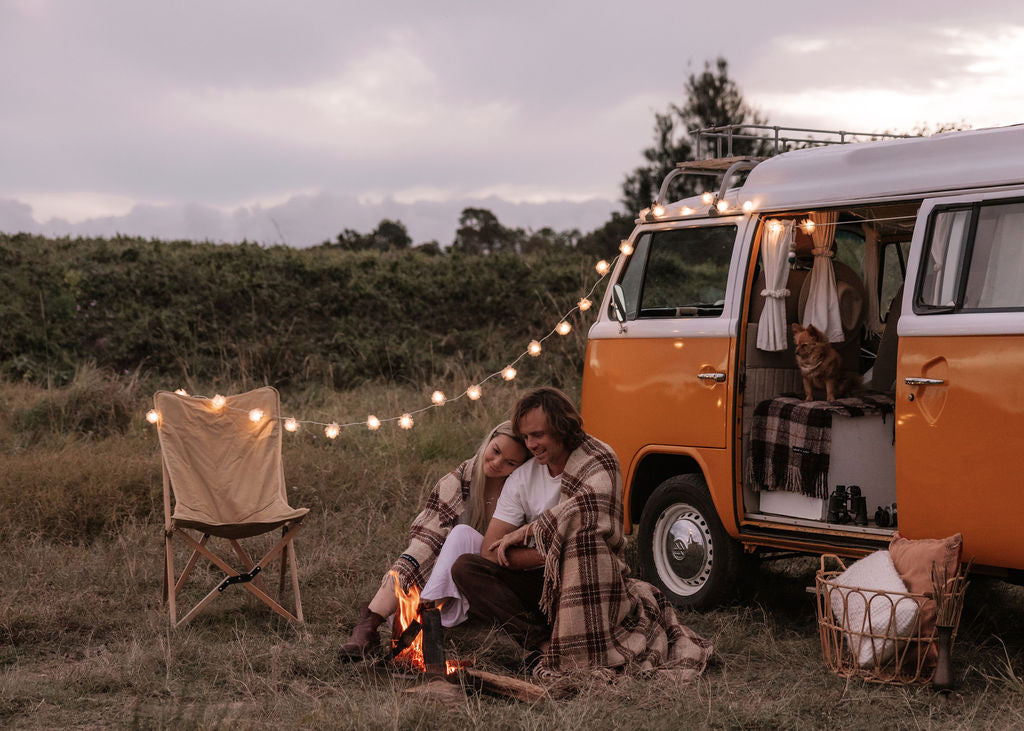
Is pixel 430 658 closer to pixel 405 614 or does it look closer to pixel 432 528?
pixel 405 614

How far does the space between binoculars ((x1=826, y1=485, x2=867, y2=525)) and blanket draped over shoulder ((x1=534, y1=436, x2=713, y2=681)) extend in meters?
1.06

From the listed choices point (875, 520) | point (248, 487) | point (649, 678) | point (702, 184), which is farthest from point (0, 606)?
point (702, 184)

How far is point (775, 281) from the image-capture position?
586 centimetres

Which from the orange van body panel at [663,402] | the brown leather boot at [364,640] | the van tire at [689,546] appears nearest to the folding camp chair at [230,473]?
the brown leather boot at [364,640]

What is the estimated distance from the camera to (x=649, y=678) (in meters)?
4.69

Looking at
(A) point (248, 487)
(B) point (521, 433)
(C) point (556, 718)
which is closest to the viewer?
(C) point (556, 718)

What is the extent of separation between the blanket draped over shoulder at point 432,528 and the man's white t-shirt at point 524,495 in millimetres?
283

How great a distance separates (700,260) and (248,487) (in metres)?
2.95

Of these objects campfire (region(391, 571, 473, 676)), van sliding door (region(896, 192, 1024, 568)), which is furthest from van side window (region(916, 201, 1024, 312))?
campfire (region(391, 571, 473, 676))

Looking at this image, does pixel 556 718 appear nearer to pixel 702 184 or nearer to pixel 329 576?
pixel 329 576

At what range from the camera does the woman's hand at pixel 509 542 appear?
497 cm

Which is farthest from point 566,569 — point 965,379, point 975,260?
point 975,260

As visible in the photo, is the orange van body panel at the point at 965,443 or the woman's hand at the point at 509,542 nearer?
the orange van body panel at the point at 965,443

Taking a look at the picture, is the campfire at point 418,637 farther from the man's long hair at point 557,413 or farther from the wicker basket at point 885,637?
the wicker basket at point 885,637
